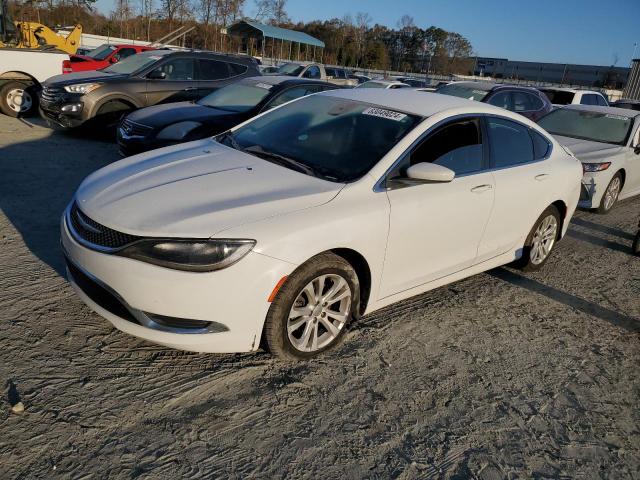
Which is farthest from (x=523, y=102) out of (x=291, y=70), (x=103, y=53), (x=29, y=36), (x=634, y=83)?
(x=634, y=83)

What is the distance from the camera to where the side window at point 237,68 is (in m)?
10.4

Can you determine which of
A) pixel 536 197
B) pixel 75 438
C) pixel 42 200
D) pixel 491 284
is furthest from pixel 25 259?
pixel 536 197

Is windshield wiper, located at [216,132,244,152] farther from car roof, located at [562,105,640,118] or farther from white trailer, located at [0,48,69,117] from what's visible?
white trailer, located at [0,48,69,117]

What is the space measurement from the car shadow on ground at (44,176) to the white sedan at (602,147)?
6.68 m

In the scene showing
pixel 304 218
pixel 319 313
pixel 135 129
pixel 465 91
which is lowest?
pixel 319 313

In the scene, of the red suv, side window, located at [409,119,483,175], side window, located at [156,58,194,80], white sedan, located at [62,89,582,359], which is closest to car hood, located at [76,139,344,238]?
white sedan, located at [62,89,582,359]

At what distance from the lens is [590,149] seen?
7.71 metres

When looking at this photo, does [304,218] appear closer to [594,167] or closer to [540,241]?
[540,241]

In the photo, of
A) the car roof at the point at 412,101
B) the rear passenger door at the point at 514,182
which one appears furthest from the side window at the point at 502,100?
the car roof at the point at 412,101

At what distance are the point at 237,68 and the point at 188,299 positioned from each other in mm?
8685

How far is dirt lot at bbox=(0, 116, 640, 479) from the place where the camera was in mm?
2504

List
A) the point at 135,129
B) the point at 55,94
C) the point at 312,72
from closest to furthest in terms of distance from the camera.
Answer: the point at 135,129, the point at 55,94, the point at 312,72

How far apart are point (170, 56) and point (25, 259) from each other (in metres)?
6.59

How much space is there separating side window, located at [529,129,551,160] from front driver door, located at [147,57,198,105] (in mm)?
6788
